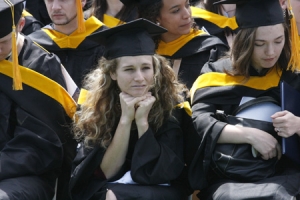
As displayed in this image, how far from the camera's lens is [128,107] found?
4074 mm

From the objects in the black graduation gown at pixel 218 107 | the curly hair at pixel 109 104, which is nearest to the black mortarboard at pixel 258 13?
the black graduation gown at pixel 218 107

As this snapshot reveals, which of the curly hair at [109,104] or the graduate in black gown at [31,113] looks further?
the graduate in black gown at [31,113]

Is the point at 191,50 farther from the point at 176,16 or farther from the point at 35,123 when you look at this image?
the point at 35,123

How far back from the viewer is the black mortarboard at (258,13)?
165 inches

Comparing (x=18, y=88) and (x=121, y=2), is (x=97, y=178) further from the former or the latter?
(x=121, y=2)

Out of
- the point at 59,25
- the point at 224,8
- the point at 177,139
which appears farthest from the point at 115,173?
the point at 224,8

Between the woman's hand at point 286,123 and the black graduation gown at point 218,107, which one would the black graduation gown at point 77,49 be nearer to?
the black graduation gown at point 218,107

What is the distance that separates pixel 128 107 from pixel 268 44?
2.78 ft

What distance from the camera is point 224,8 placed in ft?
18.2

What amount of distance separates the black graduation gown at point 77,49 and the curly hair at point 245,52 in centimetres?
121

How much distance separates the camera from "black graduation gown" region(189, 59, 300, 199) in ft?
13.2

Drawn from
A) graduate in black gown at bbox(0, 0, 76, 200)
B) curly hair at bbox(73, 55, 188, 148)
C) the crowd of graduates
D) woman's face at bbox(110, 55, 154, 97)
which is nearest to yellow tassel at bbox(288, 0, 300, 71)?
the crowd of graduates

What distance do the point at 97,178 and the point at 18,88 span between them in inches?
26.9

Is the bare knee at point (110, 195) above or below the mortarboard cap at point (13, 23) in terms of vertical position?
below
